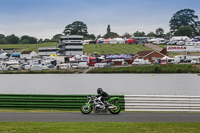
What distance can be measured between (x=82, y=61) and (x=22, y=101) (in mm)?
88627

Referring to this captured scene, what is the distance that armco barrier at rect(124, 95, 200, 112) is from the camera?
78.5 feet

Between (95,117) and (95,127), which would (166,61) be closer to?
(95,117)

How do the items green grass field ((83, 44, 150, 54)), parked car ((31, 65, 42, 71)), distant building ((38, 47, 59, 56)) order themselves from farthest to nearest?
distant building ((38, 47, 59, 56)) → green grass field ((83, 44, 150, 54)) → parked car ((31, 65, 42, 71))

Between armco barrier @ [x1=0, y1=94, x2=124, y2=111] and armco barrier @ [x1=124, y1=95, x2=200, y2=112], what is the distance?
124 inches

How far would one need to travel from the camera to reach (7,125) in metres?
17.9

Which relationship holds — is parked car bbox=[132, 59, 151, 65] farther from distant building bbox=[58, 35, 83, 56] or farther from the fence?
the fence

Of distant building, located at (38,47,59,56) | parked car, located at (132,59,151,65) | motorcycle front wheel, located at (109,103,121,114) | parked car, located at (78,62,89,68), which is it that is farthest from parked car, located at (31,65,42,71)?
motorcycle front wheel, located at (109,103,121,114)

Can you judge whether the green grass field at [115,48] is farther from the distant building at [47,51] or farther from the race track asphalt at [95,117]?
the race track asphalt at [95,117]

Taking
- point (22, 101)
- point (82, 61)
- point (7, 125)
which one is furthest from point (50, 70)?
point (7, 125)

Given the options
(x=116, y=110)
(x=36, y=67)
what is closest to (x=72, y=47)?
(x=36, y=67)

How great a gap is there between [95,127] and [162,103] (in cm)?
787

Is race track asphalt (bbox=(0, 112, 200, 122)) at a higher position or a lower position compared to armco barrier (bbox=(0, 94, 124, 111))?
lower

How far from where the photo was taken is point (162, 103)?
78.9ft

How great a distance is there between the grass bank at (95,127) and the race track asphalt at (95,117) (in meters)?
1.49
